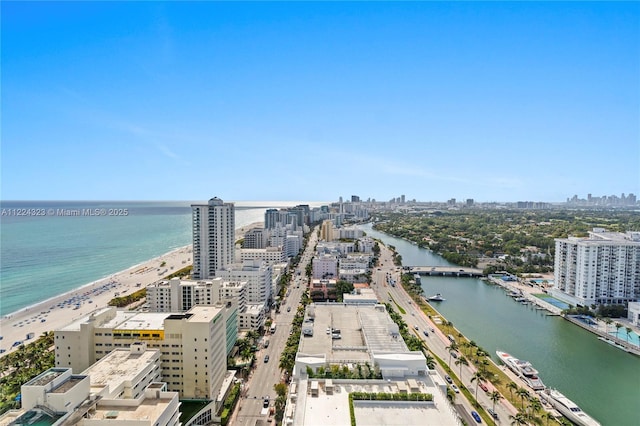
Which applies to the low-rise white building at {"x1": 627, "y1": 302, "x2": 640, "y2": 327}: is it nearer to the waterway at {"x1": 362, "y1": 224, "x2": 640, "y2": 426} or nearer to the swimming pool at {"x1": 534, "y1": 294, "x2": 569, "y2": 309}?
the waterway at {"x1": 362, "y1": 224, "x2": 640, "y2": 426}

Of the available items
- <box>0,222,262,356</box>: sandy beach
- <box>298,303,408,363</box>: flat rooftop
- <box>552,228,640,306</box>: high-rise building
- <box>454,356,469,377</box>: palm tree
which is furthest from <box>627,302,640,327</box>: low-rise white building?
<box>0,222,262,356</box>: sandy beach

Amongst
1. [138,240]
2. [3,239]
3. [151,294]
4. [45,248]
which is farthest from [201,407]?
[3,239]

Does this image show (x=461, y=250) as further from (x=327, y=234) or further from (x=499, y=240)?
(x=327, y=234)

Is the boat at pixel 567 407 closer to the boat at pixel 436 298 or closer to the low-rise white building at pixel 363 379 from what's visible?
the low-rise white building at pixel 363 379

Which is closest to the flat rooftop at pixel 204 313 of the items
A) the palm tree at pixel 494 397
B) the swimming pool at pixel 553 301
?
the palm tree at pixel 494 397

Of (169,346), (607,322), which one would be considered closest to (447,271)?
(607,322)

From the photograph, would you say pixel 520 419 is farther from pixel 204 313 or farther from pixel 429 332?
pixel 204 313
